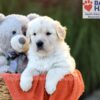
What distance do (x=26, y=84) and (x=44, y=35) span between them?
0.29m

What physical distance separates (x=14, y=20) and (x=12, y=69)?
297mm

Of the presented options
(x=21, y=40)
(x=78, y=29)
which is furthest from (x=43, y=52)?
(x=78, y=29)

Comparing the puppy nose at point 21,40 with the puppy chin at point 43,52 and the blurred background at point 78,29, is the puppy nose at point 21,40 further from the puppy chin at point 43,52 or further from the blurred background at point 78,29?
the blurred background at point 78,29

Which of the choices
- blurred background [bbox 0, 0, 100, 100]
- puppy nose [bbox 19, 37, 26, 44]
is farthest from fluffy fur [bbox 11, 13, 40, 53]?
blurred background [bbox 0, 0, 100, 100]

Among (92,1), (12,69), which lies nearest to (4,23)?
(12,69)

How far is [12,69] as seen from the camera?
3.21m

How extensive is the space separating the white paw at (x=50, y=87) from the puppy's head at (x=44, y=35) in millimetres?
195

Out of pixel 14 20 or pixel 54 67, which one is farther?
pixel 14 20

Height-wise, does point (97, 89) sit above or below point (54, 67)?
below

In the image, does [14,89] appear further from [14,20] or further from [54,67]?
[14,20]

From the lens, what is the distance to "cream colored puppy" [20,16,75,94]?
118 inches

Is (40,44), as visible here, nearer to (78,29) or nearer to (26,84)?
(26,84)

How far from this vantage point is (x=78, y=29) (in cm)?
491

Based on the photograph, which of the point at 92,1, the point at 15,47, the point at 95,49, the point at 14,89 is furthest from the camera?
the point at 95,49
